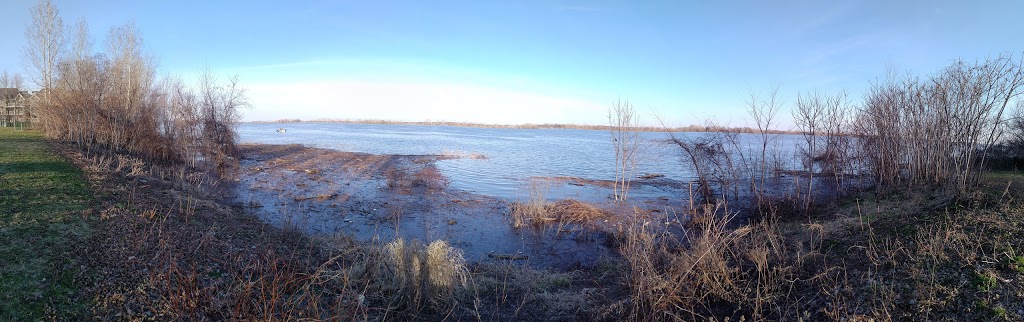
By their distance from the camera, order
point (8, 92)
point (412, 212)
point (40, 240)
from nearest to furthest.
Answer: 1. point (40, 240)
2. point (412, 212)
3. point (8, 92)

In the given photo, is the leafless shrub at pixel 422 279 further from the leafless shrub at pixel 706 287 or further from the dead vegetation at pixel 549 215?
the dead vegetation at pixel 549 215

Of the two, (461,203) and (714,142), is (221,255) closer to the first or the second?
(461,203)

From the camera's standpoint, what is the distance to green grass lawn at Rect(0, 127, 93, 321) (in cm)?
494

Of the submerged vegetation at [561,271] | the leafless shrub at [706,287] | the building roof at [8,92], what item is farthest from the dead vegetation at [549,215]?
the building roof at [8,92]

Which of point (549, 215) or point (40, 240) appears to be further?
point (549, 215)

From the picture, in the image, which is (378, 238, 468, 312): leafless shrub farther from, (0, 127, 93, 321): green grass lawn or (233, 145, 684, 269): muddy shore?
(0, 127, 93, 321): green grass lawn

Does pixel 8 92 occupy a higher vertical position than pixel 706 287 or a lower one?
higher

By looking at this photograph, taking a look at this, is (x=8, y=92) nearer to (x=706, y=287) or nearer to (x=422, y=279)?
(x=422, y=279)

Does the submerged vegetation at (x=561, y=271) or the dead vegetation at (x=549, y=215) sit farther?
the dead vegetation at (x=549, y=215)

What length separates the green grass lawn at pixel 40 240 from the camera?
4.94 metres

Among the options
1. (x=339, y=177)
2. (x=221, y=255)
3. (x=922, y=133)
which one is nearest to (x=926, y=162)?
(x=922, y=133)

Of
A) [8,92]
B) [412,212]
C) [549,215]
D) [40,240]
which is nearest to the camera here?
[40,240]

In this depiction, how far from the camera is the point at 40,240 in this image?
665cm

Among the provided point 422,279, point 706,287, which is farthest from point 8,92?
point 706,287
